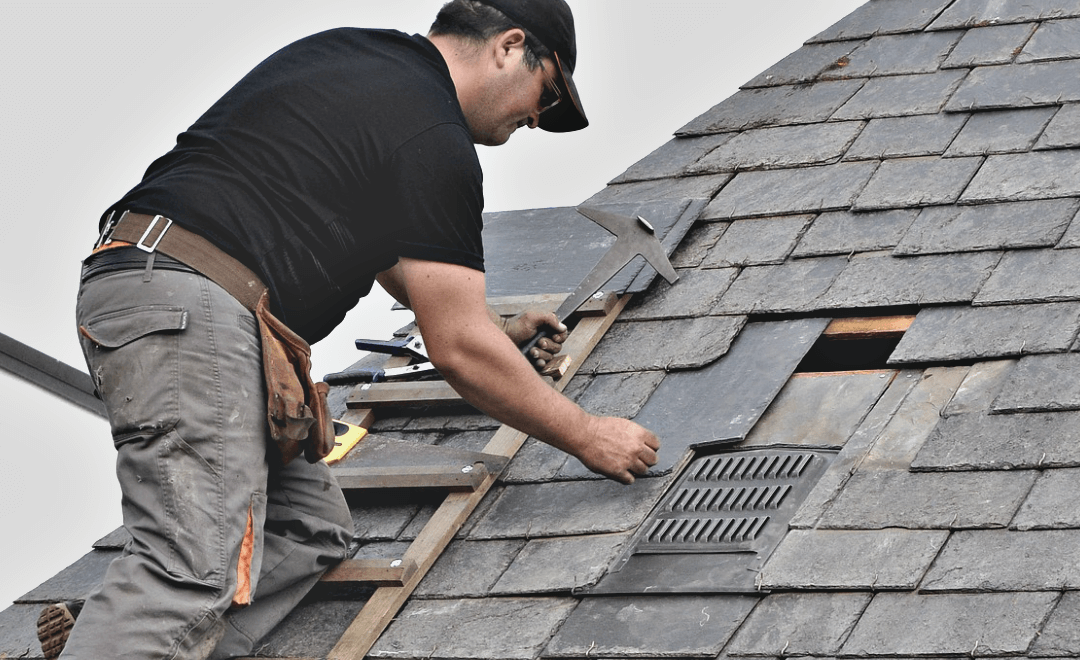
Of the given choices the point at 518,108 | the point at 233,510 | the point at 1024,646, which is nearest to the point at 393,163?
the point at 518,108

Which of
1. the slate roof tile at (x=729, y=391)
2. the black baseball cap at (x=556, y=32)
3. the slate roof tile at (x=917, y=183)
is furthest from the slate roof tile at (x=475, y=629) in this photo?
the slate roof tile at (x=917, y=183)

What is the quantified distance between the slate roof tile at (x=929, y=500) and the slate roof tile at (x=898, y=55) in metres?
2.13

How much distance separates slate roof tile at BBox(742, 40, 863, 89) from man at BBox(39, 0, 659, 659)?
177cm

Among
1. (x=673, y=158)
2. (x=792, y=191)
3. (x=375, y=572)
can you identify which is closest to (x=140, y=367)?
(x=375, y=572)

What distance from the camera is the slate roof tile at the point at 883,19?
15.9 ft

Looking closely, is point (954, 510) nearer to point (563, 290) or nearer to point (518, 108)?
point (518, 108)

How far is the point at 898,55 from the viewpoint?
15.4 feet

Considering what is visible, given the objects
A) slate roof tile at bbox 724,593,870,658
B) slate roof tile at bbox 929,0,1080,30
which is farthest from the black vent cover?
slate roof tile at bbox 929,0,1080,30

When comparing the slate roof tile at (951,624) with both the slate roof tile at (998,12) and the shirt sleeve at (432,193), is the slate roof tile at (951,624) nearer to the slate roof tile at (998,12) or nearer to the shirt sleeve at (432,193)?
the shirt sleeve at (432,193)

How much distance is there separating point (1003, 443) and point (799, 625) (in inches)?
25.0

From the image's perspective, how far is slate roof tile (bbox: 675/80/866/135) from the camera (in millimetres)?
4574

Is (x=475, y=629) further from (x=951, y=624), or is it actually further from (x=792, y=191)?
(x=792, y=191)

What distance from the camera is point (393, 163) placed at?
2.96 meters

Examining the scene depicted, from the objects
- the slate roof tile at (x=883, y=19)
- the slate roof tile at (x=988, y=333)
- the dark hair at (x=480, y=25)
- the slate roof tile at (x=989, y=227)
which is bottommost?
the slate roof tile at (x=988, y=333)
